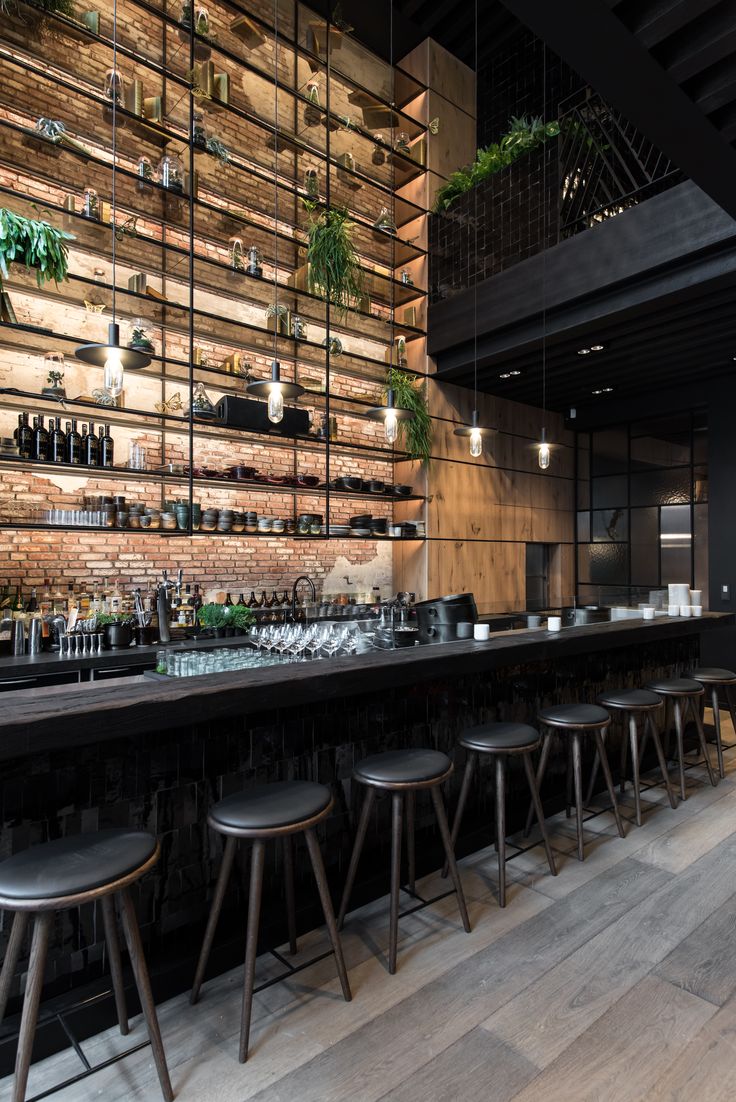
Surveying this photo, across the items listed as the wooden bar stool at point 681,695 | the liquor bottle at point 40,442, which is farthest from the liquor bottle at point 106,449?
the wooden bar stool at point 681,695

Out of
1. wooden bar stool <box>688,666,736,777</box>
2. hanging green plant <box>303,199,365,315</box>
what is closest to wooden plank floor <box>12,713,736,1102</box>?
wooden bar stool <box>688,666,736,777</box>

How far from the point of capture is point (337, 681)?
2268 millimetres

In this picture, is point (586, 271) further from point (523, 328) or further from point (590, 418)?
point (590, 418)

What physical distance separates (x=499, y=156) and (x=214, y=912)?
6587 mm

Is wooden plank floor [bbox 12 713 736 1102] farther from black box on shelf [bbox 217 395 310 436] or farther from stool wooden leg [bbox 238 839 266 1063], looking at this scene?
black box on shelf [bbox 217 395 310 436]

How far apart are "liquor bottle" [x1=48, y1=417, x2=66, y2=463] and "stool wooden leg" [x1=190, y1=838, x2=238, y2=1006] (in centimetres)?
303

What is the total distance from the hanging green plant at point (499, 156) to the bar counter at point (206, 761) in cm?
492

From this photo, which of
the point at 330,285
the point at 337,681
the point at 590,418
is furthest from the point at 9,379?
the point at 590,418

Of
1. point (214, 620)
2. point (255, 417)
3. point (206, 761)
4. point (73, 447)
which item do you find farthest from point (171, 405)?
point (206, 761)

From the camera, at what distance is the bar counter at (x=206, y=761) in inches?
71.9

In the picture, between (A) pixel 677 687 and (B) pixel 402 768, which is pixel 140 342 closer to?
(B) pixel 402 768

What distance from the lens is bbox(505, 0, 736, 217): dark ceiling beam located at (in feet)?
7.20

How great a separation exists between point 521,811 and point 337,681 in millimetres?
1771

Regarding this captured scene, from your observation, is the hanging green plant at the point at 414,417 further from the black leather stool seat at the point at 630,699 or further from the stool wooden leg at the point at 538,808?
the stool wooden leg at the point at 538,808
